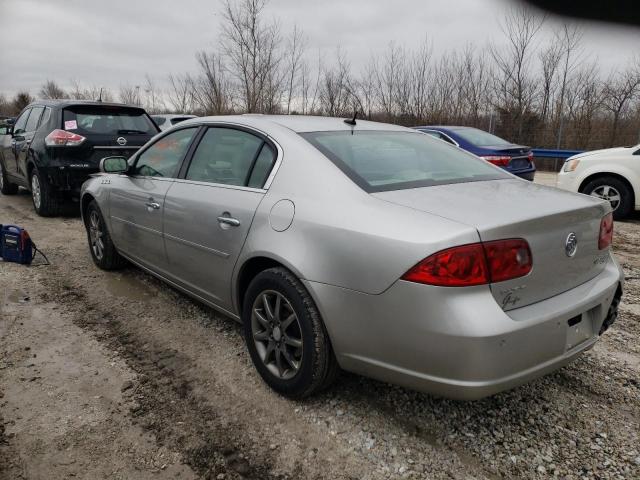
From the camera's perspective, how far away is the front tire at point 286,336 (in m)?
2.46

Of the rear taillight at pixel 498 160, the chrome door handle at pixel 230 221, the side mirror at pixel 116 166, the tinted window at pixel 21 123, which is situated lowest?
the chrome door handle at pixel 230 221

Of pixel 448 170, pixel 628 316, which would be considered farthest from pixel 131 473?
pixel 628 316

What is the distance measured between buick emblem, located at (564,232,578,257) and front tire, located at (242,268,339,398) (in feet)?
3.85

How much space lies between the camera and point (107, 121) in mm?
7293

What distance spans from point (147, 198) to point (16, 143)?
5.79 meters

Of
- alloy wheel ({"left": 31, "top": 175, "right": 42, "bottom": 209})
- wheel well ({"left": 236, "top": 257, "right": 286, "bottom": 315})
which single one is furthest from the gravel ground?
alloy wheel ({"left": 31, "top": 175, "right": 42, "bottom": 209})

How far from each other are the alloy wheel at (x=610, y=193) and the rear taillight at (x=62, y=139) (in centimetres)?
751

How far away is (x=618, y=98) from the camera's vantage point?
17.8 metres

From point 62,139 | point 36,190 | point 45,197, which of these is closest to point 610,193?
point 62,139

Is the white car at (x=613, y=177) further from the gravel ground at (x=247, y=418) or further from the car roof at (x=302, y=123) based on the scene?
the car roof at (x=302, y=123)

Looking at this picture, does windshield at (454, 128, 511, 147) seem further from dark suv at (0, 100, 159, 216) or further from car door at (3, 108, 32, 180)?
car door at (3, 108, 32, 180)

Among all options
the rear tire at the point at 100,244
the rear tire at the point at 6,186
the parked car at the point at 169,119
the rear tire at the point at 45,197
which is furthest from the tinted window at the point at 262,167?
the parked car at the point at 169,119

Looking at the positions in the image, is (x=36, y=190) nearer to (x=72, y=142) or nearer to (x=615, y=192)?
(x=72, y=142)

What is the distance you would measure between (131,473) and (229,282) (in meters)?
1.16
